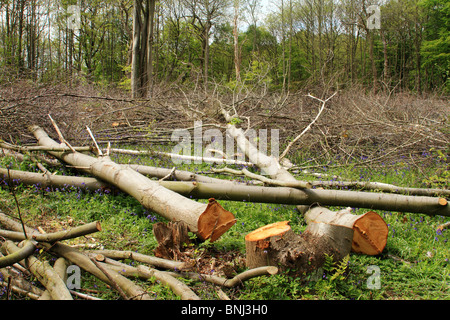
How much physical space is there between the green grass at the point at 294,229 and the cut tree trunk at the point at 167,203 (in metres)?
0.21

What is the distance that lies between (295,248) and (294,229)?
1.09 m

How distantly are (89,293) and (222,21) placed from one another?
2971cm

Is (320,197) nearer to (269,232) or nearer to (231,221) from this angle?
(231,221)

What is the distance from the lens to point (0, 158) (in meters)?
5.40

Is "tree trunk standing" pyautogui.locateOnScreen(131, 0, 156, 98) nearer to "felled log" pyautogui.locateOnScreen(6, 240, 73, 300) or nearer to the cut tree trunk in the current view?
the cut tree trunk

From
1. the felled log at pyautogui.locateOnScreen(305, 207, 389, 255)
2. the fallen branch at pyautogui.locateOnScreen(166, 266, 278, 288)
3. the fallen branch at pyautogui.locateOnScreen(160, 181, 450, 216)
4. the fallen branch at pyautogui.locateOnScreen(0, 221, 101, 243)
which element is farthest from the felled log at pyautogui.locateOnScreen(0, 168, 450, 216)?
the fallen branch at pyautogui.locateOnScreen(0, 221, 101, 243)

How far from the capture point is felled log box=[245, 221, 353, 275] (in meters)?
2.59

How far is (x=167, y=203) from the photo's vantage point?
3418 millimetres

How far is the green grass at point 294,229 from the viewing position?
2512mm

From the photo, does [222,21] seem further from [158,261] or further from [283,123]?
[158,261]

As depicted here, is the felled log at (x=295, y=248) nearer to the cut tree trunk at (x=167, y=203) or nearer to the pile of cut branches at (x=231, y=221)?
the pile of cut branches at (x=231, y=221)

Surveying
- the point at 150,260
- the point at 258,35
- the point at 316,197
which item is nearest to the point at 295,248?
the point at 150,260

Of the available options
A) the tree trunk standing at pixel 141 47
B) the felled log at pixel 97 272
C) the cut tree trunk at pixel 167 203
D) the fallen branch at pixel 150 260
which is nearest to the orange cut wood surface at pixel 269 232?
the cut tree trunk at pixel 167 203

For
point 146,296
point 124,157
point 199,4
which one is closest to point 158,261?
point 146,296
